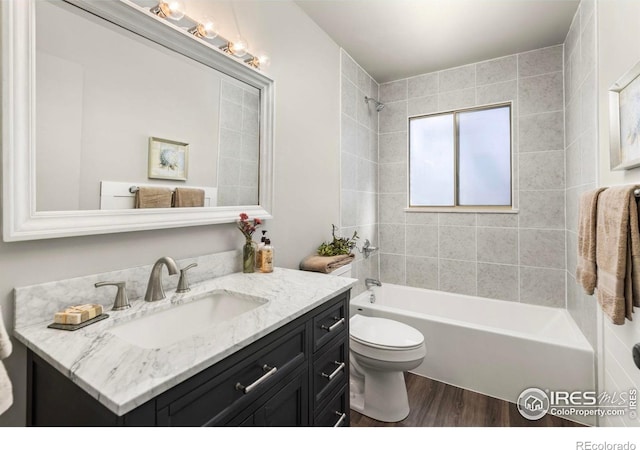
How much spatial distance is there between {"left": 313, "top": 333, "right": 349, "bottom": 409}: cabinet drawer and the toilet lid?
50cm

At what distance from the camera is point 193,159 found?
1.39 m

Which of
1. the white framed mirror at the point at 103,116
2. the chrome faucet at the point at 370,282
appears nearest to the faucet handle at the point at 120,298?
the white framed mirror at the point at 103,116

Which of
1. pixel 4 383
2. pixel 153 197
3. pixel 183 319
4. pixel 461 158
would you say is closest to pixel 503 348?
pixel 461 158

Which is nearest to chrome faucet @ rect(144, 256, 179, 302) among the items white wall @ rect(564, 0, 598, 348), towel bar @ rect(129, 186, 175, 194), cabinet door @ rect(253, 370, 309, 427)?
towel bar @ rect(129, 186, 175, 194)

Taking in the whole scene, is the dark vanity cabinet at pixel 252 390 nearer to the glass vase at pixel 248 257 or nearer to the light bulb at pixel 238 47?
the glass vase at pixel 248 257

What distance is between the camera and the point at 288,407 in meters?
1.04

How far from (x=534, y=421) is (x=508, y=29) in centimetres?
272

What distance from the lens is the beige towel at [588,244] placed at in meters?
1.29

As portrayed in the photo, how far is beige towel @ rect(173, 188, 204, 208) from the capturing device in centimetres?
132

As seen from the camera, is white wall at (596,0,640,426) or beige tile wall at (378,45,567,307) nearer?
white wall at (596,0,640,426)

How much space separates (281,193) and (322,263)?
1.70ft

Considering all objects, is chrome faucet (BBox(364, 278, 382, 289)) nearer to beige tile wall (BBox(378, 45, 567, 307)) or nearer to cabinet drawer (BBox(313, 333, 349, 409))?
beige tile wall (BBox(378, 45, 567, 307))

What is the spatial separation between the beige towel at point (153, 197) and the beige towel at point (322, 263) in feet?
3.21

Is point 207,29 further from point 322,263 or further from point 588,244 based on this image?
point 588,244
